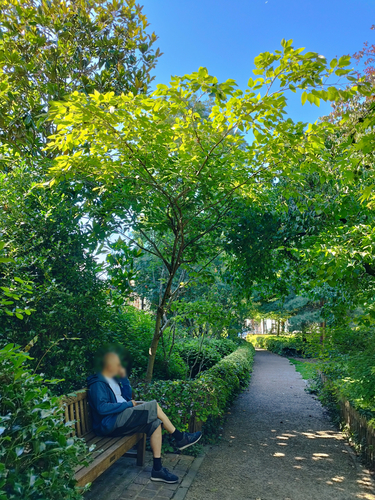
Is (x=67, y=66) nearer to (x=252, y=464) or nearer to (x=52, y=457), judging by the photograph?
(x=52, y=457)

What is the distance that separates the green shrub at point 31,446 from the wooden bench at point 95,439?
1.15m

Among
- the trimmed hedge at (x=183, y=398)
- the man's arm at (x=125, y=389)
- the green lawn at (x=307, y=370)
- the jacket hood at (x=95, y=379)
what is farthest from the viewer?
the green lawn at (x=307, y=370)

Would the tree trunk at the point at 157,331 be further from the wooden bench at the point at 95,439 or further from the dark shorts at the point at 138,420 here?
the dark shorts at the point at 138,420

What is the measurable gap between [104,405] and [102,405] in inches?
0.8

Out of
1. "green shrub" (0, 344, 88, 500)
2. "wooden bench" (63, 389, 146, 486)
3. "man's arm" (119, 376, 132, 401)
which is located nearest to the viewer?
"green shrub" (0, 344, 88, 500)

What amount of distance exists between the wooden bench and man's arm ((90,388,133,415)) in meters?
0.11

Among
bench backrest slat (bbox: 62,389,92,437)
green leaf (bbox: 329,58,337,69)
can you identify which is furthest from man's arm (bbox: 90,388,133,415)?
green leaf (bbox: 329,58,337,69)

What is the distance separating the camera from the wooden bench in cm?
313

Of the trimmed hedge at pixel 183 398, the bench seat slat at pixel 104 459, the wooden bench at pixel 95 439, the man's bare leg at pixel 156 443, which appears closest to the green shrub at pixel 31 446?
the bench seat slat at pixel 104 459

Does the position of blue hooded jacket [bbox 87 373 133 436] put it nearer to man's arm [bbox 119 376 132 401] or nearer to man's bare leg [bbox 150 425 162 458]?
man's arm [bbox 119 376 132 401]

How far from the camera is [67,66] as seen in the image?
6355 millimetres

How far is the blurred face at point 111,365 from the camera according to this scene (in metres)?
4.11

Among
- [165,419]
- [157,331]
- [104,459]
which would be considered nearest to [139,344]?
[157,331]

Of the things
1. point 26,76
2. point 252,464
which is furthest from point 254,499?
point 26,76
